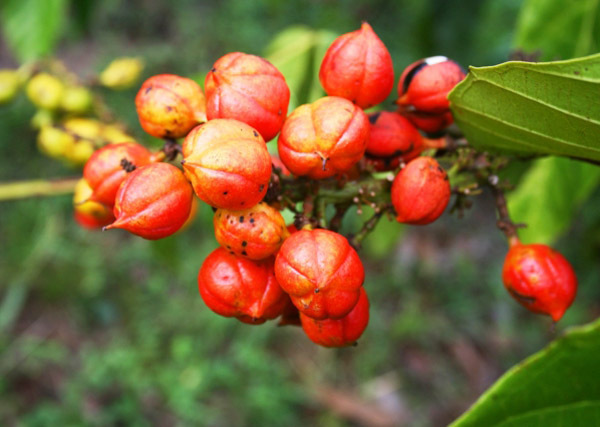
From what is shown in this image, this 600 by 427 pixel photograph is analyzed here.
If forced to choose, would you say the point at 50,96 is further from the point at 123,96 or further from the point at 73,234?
the point at 123,96

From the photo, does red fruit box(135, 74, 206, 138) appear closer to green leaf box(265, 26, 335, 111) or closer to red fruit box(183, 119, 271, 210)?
red fruit box(183, 119, 271, 210)

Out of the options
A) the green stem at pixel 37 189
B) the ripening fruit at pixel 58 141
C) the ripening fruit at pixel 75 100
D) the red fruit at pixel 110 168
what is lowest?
the green stem at pixel 37 189

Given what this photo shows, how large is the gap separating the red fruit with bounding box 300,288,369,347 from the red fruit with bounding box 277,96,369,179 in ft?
1.33

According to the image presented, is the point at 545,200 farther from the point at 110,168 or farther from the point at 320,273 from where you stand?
the point at 110,168

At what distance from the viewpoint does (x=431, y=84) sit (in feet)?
5.95

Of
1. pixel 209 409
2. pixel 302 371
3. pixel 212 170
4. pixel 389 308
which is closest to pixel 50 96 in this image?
pixel 212 170

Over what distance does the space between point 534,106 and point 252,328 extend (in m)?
5.06

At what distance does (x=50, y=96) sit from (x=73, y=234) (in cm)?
422

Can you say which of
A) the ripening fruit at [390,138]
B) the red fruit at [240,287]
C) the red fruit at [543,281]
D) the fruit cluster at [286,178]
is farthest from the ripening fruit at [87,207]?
the red fruit at [543,281]

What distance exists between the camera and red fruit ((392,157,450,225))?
5.31 feet

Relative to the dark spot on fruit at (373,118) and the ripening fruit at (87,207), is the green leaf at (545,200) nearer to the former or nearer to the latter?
the dark spot on fruit at (373,118)

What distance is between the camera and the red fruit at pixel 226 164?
141cm

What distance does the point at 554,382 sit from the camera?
1.66 m

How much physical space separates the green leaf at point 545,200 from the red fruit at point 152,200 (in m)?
2.05
